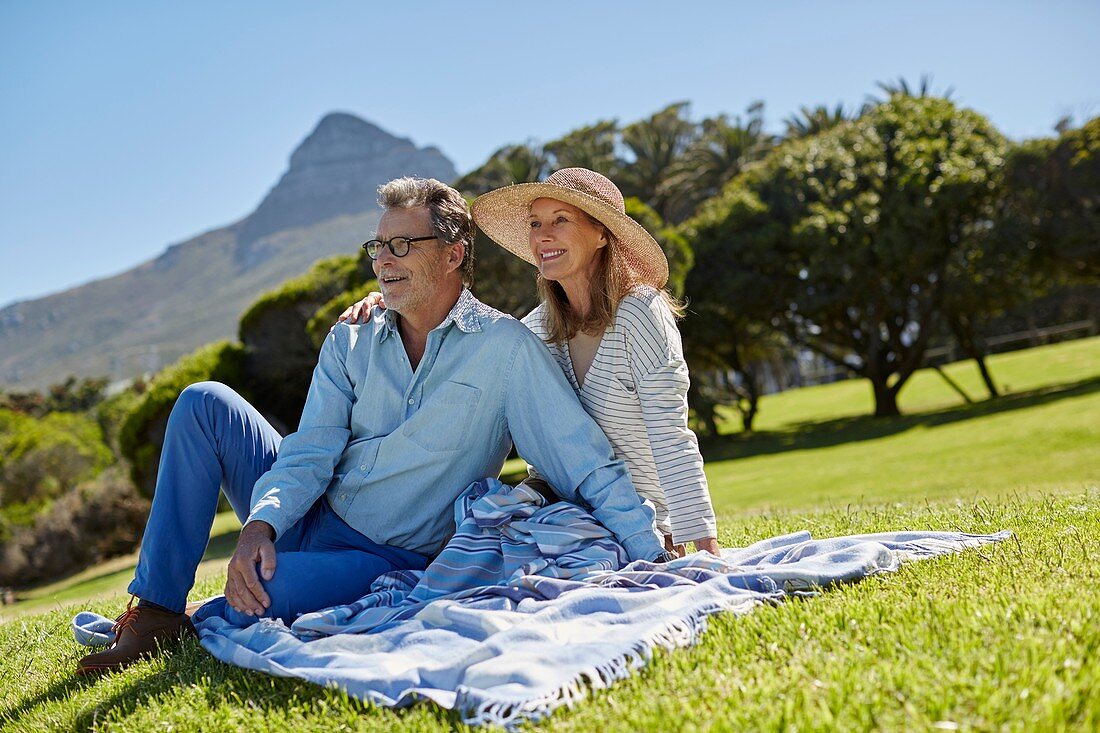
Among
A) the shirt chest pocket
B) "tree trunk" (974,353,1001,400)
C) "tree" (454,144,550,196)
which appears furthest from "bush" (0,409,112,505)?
the shirt chest pocket

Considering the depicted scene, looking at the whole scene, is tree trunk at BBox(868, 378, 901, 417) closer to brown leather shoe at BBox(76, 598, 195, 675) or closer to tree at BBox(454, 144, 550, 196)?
tree at BBox(454, 144, 550, 196)

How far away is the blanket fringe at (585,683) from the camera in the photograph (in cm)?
243

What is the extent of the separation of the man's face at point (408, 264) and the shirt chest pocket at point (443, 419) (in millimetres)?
450

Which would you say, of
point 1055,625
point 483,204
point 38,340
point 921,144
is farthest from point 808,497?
point 38,340

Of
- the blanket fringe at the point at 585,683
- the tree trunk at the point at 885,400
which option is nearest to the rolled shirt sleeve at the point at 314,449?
the blanket fringe at the point at 585,683

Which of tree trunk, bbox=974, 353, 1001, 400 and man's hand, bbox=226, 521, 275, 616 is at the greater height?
man's hand, bbox=226, 521, 275, 616

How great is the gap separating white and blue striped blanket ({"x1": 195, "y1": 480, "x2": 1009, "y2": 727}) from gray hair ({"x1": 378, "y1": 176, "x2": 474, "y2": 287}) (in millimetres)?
1180

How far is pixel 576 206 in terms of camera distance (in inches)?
171

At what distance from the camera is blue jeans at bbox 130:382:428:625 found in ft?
11.9

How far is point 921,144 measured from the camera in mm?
27828

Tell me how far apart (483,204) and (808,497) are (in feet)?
40.7

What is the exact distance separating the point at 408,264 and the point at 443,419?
73 centimetres

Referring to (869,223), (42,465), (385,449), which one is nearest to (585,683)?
(385,449)

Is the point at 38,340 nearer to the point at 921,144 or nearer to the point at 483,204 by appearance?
the point at 921,144
